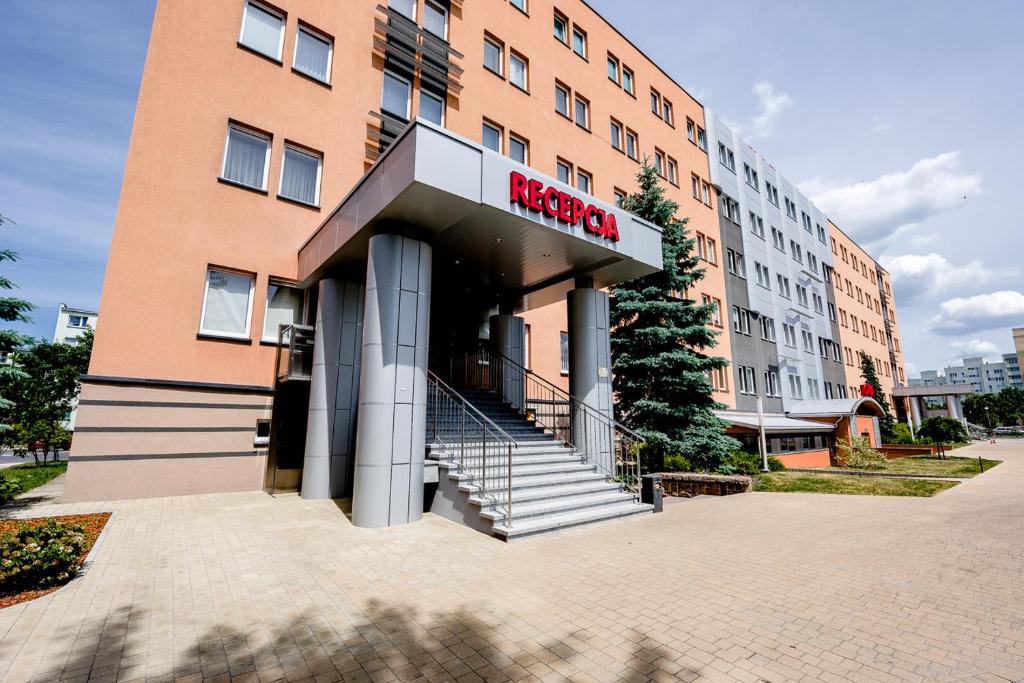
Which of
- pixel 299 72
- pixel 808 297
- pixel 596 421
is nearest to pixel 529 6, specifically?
pixel 299 72

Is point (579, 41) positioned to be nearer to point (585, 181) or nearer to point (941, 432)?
point (585, 181)

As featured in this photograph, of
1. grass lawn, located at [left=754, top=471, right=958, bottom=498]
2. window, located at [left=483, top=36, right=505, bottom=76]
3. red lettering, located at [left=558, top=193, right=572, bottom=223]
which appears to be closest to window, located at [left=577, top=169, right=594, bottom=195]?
window, located at [left=483, top=36, right=505, bottom=76]

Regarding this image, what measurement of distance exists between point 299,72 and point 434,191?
27.9 feet

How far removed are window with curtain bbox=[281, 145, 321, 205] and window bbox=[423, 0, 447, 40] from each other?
6.99 metres

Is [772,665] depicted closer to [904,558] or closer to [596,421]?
[904,558]

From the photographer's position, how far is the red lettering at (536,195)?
851 cm

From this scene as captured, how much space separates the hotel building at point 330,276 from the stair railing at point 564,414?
66mm

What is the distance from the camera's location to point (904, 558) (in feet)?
20.0

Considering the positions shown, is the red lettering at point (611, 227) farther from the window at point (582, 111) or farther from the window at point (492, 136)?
the window at point (582, 111)

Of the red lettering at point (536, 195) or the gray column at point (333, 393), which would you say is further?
the gray column at point (333, 393)

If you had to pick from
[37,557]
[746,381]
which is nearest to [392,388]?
[37,557]

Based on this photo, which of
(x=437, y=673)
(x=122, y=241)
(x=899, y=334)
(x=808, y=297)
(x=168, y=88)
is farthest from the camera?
(x=899, y=334)

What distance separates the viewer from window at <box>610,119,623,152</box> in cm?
2272

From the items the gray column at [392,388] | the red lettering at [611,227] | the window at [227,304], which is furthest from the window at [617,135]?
the window at [227,304]
